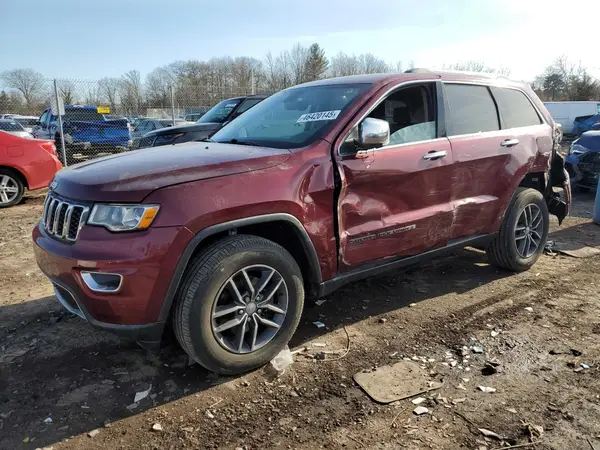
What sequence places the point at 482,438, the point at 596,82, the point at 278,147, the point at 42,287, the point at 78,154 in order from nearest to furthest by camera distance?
the point at 482,438 < the point at 278,147 < the point at 42,287 < the point at 78,154 < the point at 596,82

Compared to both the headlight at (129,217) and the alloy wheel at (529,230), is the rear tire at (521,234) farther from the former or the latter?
the headlight at (129,217)

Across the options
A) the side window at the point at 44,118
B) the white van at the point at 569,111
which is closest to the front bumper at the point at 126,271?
the side window at the point at 44,118

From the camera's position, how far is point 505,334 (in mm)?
3725

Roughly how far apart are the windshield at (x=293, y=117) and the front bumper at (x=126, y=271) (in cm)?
118

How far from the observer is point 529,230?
16.2 feet

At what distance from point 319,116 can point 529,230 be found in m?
2.65

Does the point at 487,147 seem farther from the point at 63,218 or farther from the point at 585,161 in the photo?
the point at 585,161

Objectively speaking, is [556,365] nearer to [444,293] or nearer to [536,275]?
[444,293]

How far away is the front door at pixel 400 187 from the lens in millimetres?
3443

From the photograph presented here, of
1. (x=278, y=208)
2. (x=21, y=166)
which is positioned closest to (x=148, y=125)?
(x=21, y=166)

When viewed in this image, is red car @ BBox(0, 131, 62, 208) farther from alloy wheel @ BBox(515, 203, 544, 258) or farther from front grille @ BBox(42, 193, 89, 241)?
alloy wheel @ BBox(515, 203, 544, 258)

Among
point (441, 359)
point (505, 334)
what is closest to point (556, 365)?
point (505, 334)

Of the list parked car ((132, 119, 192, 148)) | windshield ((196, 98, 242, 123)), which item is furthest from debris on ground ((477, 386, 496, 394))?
parked car ((132, 119, 192, 148))

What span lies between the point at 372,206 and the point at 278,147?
789 millimetres
